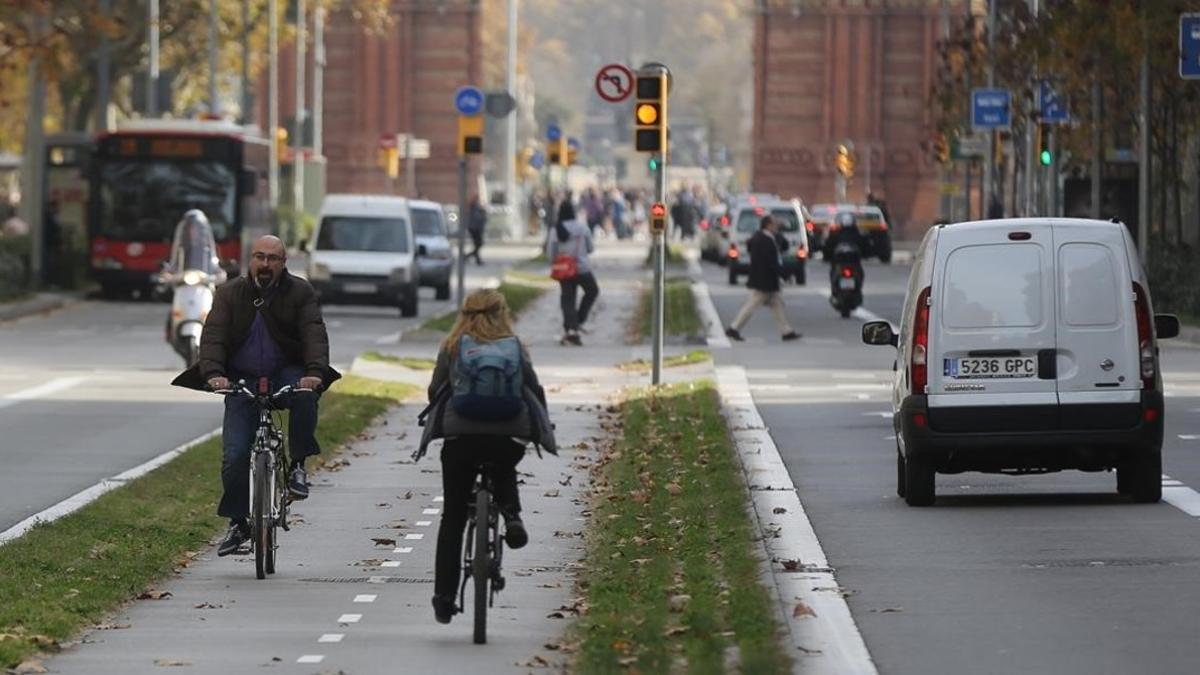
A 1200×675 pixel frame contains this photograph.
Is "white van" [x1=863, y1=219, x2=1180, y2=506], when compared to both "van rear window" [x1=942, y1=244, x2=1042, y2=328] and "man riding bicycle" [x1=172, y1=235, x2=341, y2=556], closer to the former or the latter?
"van rear window" [x1=942, y1=244, x2=1042, y2=328]

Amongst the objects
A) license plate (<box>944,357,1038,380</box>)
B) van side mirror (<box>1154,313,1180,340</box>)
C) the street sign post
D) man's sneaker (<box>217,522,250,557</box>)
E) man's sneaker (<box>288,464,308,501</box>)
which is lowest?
man's sneaker (<box>217,522,250,557</box>)

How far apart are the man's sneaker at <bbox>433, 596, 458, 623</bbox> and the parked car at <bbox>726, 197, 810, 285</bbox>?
50.1m

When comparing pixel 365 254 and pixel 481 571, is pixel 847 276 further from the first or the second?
pixel 481 571

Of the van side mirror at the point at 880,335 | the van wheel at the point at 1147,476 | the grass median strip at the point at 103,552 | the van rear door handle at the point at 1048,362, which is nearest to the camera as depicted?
the grass median strip at the point at 103,552

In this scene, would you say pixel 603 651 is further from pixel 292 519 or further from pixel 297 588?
pixel 292 519

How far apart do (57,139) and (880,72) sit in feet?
156

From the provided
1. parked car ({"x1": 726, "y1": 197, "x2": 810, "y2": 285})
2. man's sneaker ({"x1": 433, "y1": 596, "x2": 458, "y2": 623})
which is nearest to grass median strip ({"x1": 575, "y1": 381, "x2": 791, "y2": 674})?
man's sneaker ({"x1": 433, "y1": 596, "x2": 458, "y2": 623})

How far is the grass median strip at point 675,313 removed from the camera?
136ft

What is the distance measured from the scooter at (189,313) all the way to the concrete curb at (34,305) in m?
13.6

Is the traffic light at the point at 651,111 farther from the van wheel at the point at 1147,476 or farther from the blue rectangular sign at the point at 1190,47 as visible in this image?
the van wheel at the point at 1147,476

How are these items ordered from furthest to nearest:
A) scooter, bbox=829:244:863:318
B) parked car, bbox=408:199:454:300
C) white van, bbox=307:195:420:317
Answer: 1. parked car, bbox=408:199:454:300
2. white van, bbox=307:195:420:317
3. scooter, bbox=829:244:863:318

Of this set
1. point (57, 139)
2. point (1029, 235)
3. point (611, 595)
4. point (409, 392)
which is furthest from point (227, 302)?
point (57, 139)

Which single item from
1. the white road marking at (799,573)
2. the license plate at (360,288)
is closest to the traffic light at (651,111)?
the white road marking at (799,573)

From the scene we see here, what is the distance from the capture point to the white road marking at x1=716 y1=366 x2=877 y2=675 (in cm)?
1105
